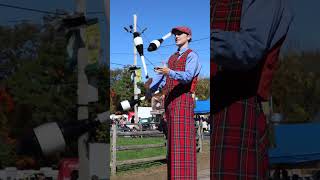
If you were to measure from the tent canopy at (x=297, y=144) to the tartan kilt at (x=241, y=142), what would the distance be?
5cm

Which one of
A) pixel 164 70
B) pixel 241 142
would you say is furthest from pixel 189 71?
pixel 241 142

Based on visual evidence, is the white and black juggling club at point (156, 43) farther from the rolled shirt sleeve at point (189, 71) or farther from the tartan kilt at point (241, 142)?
the tartan kilt at point (241, 142)

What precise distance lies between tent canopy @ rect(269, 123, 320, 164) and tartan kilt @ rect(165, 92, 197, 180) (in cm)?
70

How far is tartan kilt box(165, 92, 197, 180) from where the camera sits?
7.16 ft

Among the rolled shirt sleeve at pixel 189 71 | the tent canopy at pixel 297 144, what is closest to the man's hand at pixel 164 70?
the rolled shirt sleeve at pixel 189 71

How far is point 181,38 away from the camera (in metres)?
2.01

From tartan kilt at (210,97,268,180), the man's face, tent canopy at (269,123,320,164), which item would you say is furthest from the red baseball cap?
tent canopy at (269,123,320,164)

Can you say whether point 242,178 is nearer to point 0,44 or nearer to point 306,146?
point 306,146

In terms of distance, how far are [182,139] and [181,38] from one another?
19.5 inches

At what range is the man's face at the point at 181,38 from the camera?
6.47ft

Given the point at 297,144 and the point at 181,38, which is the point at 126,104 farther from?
the point at 297,144

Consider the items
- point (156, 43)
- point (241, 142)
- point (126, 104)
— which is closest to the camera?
point (241, 142)

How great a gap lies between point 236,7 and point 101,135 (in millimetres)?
724

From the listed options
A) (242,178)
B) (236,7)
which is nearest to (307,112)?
(242,178)
